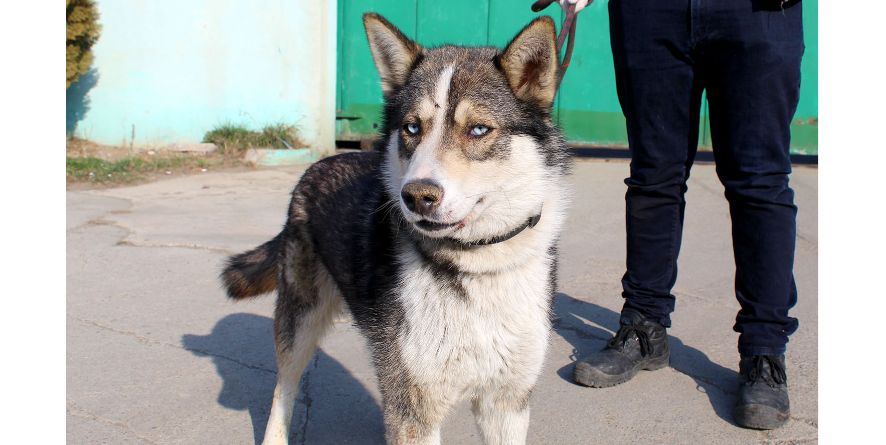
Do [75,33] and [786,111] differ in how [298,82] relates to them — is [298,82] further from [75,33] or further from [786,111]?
[786,111]

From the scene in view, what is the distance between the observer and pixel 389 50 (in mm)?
2680

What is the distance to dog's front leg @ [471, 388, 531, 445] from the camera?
2547 millimetres

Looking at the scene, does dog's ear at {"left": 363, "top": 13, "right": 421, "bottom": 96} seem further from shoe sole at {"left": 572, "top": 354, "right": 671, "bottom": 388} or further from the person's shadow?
shoe sole at {"left": 572, "top": 354, "right": 671, "bottom": 388}

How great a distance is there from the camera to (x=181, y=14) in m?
7.80

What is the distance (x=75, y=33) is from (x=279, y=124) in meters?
1.95

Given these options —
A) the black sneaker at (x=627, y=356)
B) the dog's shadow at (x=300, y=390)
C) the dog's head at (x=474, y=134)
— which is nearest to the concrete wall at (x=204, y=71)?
the dog's shadow at (x=300, y=390)

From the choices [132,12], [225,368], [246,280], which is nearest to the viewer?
[246,280]

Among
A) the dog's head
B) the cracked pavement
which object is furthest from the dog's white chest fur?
the cracked pavement

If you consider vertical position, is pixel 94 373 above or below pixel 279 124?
below

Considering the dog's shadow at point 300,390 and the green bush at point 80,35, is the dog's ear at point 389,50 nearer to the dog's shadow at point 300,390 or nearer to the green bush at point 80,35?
the dog's shadow at point 300,390

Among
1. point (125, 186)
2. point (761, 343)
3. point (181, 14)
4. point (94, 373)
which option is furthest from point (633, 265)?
point (181, 14)

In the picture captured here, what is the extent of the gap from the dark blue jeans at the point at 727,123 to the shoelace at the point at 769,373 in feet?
0.10

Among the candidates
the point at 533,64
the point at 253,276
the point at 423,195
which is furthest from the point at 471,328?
the point at 253,276

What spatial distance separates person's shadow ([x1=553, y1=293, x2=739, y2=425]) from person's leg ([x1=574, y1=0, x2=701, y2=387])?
16 centimetres
